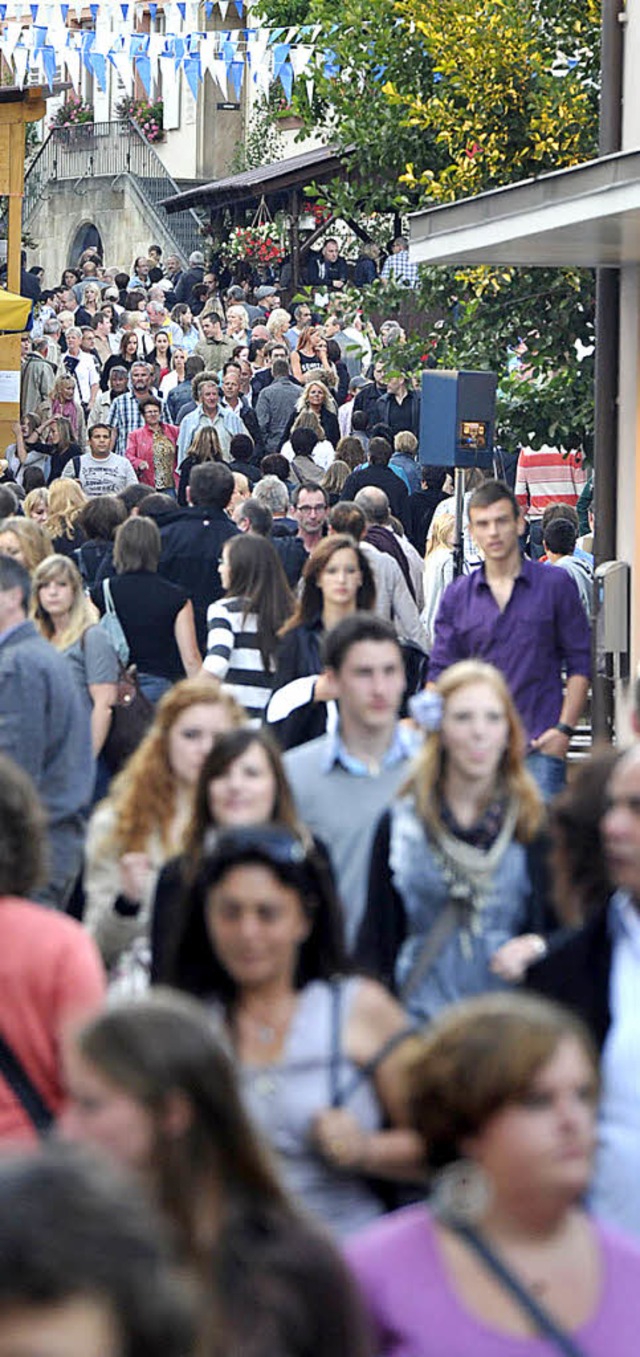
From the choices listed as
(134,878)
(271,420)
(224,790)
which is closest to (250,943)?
(224,790)

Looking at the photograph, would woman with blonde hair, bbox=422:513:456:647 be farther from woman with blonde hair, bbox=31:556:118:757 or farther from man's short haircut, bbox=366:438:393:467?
woman with blonde hair, bbox=31:556:118:757

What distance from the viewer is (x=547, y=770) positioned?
878cm

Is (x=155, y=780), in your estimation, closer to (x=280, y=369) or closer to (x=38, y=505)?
(x=38, y=505)

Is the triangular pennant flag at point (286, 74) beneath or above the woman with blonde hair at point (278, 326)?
above

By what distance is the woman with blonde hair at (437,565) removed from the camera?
45.6 feet

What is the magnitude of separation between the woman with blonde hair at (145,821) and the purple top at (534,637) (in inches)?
108

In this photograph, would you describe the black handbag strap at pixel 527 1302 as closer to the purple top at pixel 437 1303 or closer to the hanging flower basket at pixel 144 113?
the purple top at pixel 437 1303

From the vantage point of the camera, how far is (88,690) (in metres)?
9.95

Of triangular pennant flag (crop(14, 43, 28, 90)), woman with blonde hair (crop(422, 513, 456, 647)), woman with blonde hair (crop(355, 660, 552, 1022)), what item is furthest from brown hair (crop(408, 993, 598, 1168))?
triangular pennant flag (crop(14, 43, 28, 90))

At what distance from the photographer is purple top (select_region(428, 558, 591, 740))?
934cm

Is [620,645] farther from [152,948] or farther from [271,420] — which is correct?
[271,420]

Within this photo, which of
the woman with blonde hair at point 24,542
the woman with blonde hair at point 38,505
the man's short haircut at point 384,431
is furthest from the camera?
the man's short haircut at point 384,431

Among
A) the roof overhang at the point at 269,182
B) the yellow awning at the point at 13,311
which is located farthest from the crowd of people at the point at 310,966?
the roof overhang at the point at 269,182

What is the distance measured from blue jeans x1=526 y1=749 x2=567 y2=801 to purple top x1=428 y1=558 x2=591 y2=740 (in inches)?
16.5
